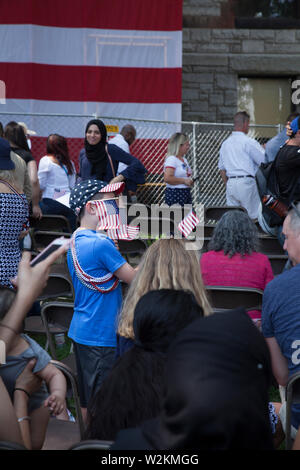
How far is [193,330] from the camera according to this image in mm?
1154

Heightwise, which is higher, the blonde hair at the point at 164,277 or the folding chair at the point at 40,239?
the blonde hair at the point at 164,277

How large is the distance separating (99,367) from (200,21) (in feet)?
34.3

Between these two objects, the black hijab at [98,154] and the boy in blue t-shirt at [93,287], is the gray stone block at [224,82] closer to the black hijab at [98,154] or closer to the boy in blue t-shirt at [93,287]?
the black hijab at [98,154]

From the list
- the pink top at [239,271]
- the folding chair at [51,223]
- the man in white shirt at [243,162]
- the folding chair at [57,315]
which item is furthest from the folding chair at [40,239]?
the man in white shirt at [243,162]

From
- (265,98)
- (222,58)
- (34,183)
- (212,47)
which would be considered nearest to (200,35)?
(212,47)

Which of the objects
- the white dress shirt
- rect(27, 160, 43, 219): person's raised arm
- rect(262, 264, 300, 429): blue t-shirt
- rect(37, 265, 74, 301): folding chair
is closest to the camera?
rect(262, 264, 300, 429): blue t-shirt

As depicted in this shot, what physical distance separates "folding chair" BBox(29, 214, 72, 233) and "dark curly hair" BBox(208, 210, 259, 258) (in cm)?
258

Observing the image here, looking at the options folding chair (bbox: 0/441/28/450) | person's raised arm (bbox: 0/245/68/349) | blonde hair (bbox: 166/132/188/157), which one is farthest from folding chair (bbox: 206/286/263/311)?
blonde hair (bbox: 166/132/188/157)

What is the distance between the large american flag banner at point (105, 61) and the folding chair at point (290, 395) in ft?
26.5

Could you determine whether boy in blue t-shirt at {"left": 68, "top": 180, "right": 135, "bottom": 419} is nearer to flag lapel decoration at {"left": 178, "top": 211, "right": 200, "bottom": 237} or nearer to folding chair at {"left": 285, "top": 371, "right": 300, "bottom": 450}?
flag lapel decoration at {"left": 178, "top": 211, "right": 200, "bottom": 237}

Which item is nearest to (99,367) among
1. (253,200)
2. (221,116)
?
(253,200)

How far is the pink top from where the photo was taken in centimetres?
357

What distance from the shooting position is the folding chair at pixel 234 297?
338 centimetres
